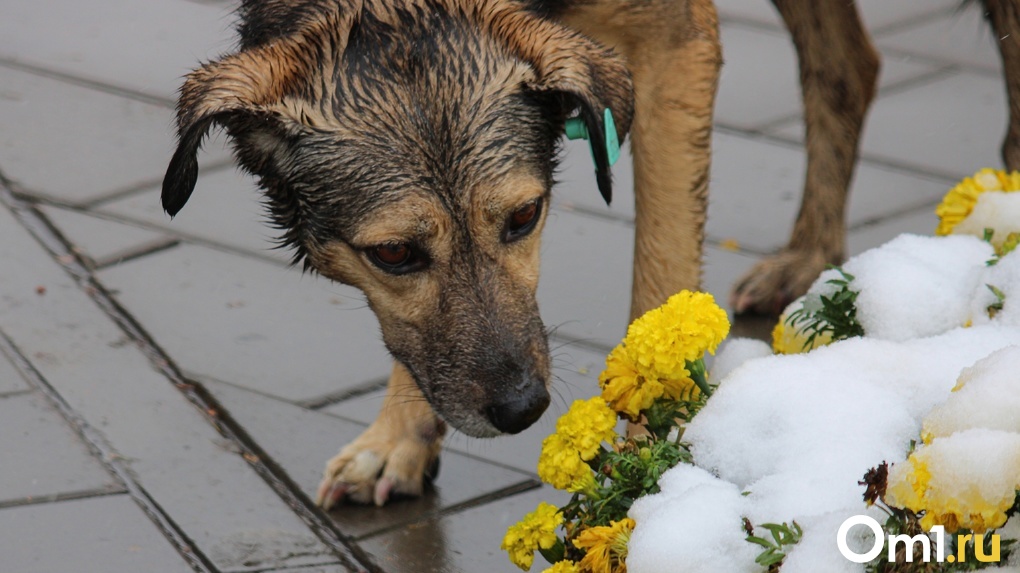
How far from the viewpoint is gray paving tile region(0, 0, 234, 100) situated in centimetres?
645

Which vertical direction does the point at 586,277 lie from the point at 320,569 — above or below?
below

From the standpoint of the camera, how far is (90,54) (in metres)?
6.63

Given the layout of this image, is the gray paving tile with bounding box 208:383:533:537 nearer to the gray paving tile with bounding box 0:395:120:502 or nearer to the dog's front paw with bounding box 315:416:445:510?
the dog's front paw with bounding box 315:416:445:510

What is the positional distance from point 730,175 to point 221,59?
2.87 meters

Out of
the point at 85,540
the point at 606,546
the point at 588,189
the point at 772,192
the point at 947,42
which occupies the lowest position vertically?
the point at 947,42

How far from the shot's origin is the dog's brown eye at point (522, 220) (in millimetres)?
3252

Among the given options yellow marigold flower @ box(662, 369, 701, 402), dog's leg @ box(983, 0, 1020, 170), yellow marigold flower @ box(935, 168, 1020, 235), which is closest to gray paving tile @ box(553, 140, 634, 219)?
dog's leg @ box(983, 0, 1020, 170)

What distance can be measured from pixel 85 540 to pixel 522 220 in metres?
1.40

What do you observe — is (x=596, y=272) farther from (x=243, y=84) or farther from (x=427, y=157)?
(x=243, y=84)

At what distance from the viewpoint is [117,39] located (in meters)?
6.82

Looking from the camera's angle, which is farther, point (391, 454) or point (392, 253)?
point (391, 454)

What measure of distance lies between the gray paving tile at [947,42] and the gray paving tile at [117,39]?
3492 millimetres

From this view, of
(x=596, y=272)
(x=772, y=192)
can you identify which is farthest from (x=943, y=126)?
(x=596, y=272)
